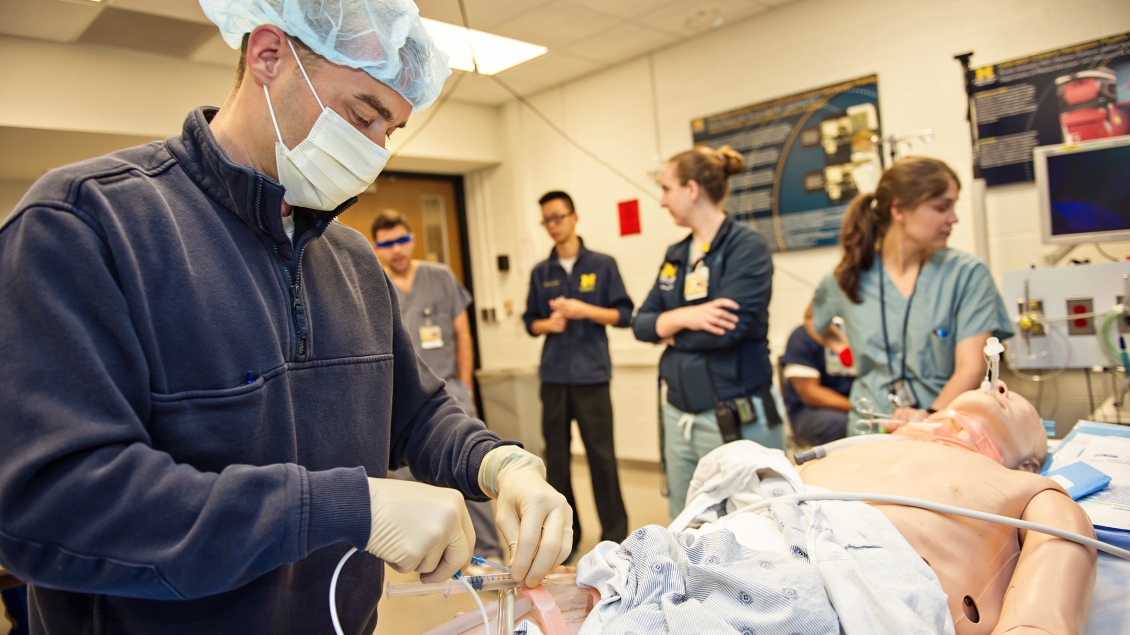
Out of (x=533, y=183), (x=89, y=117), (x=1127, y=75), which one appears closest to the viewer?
(x=1127, y=75)

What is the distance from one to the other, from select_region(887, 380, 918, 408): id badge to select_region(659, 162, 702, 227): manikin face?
902 mm

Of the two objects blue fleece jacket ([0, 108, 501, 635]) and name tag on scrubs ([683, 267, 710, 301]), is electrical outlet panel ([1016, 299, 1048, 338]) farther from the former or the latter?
blue fleece jacket ([0, 108, 501, 635])

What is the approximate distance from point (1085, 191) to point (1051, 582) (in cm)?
192

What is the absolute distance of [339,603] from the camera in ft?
3.19

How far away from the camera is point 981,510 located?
1.31 meters

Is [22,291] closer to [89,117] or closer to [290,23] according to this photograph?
[290,23]

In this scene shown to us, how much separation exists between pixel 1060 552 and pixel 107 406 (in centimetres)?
144

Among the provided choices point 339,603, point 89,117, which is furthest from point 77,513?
point 89,117

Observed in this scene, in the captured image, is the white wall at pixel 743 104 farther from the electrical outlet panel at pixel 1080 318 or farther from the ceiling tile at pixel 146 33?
the ceiling tile at pixel 146 33

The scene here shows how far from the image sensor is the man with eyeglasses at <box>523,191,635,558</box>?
3211 mm

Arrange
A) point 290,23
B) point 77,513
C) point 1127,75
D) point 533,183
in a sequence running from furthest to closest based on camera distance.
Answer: point 533,183 → point 1127,75 → point 290,23 → point 77,513

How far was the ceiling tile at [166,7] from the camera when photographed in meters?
2.70

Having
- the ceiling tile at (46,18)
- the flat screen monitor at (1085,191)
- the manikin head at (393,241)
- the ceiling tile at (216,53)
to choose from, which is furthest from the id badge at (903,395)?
the ceiling tile at (46,18)

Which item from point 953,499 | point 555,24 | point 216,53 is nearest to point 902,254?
point 953,499
